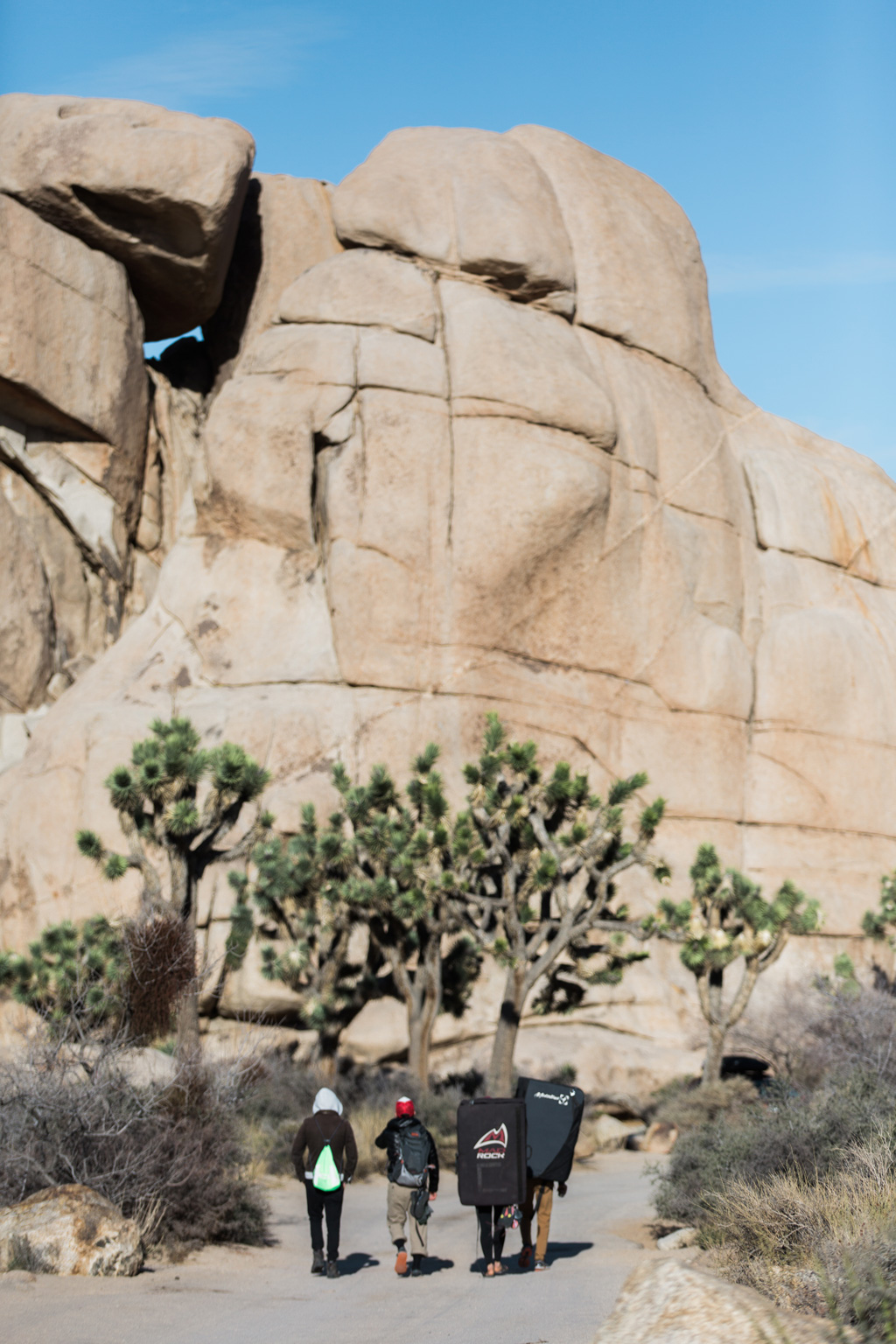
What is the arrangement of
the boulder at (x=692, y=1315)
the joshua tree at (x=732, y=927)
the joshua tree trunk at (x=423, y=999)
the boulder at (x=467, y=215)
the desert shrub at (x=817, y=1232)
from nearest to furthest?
the boulder at (x=692, y=1315) → the desert shrub at (x=817, y=1232) → the joshua tree at (x=732, y=927) → the joshua tree trunk at (x=423, y=999) → the boulder at (x=467, y=215)

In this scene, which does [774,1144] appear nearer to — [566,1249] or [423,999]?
[566,1249]

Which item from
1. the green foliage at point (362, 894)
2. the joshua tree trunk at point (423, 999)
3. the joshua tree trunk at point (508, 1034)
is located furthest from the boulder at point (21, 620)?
the joshua tree trunk at point (508, 1034)

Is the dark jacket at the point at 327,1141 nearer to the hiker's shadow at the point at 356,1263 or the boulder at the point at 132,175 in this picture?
the hiker's shadow at the point at 356,1263

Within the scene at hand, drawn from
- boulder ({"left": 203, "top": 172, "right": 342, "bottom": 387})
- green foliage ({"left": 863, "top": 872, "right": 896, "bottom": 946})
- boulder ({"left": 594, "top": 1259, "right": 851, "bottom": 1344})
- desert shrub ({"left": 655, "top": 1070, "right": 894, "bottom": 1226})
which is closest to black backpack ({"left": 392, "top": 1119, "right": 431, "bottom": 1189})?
desert shrub ({"left": 655, "top": 1070, "right": 894, "bottom": 1226})

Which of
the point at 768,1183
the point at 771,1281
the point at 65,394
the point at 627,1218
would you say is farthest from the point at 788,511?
the point at 771,1281

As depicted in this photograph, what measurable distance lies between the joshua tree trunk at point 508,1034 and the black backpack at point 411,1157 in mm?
7597

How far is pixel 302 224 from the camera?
32.1 m

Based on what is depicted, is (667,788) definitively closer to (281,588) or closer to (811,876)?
(811,876)

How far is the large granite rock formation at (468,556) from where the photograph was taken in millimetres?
24781

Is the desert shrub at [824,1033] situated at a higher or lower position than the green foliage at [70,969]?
lower

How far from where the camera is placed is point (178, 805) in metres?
15.1

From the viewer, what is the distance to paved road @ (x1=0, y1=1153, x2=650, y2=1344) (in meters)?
7.37

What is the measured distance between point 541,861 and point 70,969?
600 centimetres

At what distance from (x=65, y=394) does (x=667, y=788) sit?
595 inches
